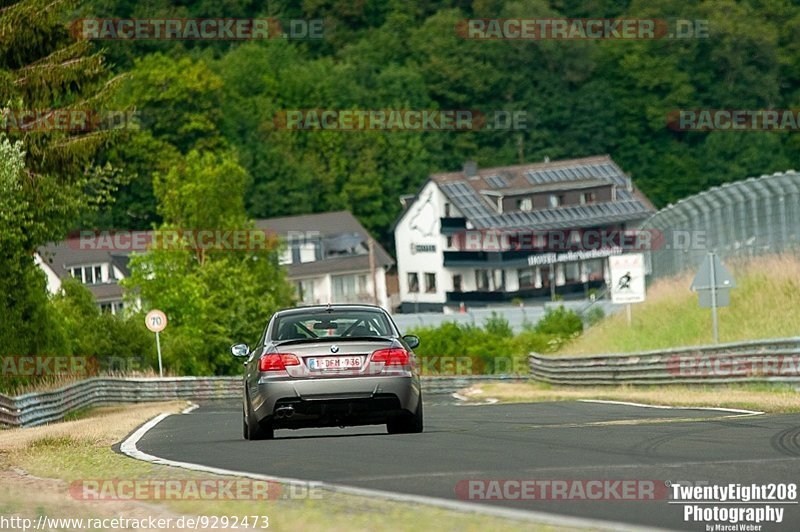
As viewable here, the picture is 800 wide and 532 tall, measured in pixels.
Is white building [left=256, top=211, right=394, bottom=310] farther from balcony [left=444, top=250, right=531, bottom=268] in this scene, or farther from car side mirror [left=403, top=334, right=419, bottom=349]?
car side mirror [left=403, top=334, right=419, bottom=349]

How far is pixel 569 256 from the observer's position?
12319 cm

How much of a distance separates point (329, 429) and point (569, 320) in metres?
57.3

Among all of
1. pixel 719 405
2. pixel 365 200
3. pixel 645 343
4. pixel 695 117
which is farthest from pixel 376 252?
pixel 719 405

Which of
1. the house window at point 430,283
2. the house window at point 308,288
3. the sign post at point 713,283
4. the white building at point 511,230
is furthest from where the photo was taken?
the house window at point 430,283

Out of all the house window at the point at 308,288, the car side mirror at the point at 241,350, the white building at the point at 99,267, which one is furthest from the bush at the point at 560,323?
the car side mirror at the point at 241,350

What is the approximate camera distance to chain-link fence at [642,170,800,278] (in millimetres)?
33688

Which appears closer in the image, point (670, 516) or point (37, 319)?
point (670, 516)

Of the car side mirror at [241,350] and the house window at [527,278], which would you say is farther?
the house window at [527,278]

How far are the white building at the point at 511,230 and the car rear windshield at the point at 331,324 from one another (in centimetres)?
10440

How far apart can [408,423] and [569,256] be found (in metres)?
107

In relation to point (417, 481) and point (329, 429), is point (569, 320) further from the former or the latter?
point (417, 481)

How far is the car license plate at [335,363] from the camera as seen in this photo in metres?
15.9

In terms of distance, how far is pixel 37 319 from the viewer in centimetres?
3947

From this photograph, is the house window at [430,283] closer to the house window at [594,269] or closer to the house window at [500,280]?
the house window at [500,280]
